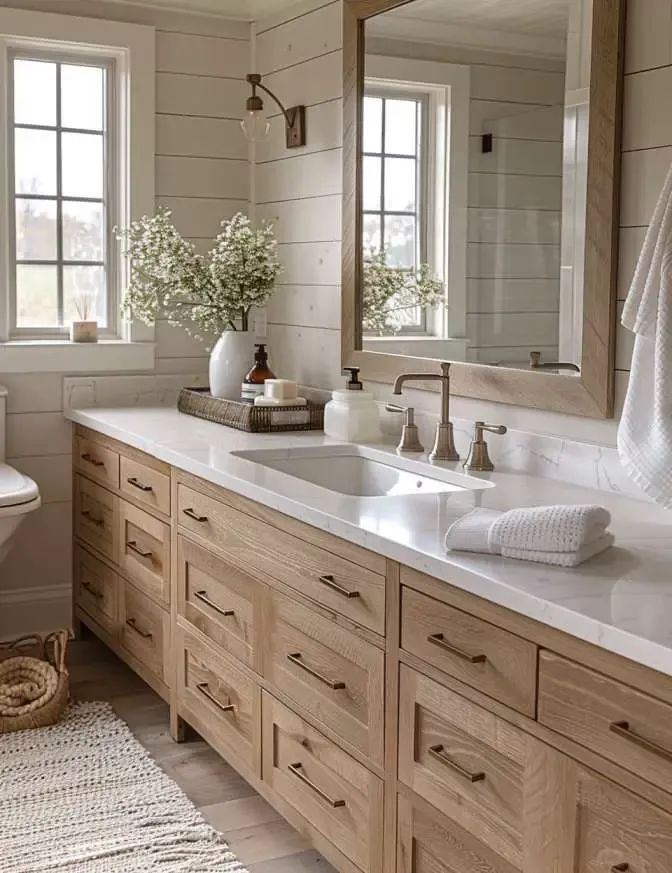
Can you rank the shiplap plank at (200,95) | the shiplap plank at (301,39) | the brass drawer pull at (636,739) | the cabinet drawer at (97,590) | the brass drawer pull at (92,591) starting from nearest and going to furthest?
the brass drawer pull at (636,739) → the shiplap plank at (301,39) → the cabinet drawer at (97,590) → the brass drawer pull at (92,591) → the shiplap plank at (200,95)

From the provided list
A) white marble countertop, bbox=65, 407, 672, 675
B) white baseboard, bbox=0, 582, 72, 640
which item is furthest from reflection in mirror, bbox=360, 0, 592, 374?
white baseboard, bbox=0, 582, 72, 640

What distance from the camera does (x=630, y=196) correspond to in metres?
2.40

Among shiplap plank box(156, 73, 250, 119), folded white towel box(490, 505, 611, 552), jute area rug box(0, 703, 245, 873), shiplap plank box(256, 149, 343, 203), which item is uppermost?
shiplap plank box(156, 73, 250, 119)

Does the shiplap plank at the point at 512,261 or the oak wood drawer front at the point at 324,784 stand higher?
the shiplap plank at the point at 512,261

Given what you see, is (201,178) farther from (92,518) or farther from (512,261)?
(512,261)

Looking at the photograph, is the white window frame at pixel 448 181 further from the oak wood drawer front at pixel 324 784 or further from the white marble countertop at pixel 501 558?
the oak wood drawer front at pixel 324 784

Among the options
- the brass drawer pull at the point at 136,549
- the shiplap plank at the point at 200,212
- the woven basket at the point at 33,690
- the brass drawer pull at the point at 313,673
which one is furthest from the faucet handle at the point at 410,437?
the shiplap plank at the point at 200,212

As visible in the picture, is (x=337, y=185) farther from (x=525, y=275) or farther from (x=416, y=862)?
(x=416, y=862)

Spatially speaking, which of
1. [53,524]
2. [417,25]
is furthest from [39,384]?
[417,25]

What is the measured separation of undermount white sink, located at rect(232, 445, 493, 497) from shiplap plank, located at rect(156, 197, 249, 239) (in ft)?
4.57

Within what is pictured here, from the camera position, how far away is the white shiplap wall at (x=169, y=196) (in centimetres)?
397

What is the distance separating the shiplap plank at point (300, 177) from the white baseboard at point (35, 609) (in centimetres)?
154

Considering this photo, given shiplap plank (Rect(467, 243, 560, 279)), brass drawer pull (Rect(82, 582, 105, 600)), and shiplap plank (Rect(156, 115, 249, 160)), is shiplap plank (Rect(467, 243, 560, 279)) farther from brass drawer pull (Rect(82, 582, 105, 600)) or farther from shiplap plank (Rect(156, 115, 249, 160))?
brass drawer pull (Rect(82, 582, 105, 600))

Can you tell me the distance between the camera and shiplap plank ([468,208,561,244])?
2617 mm
